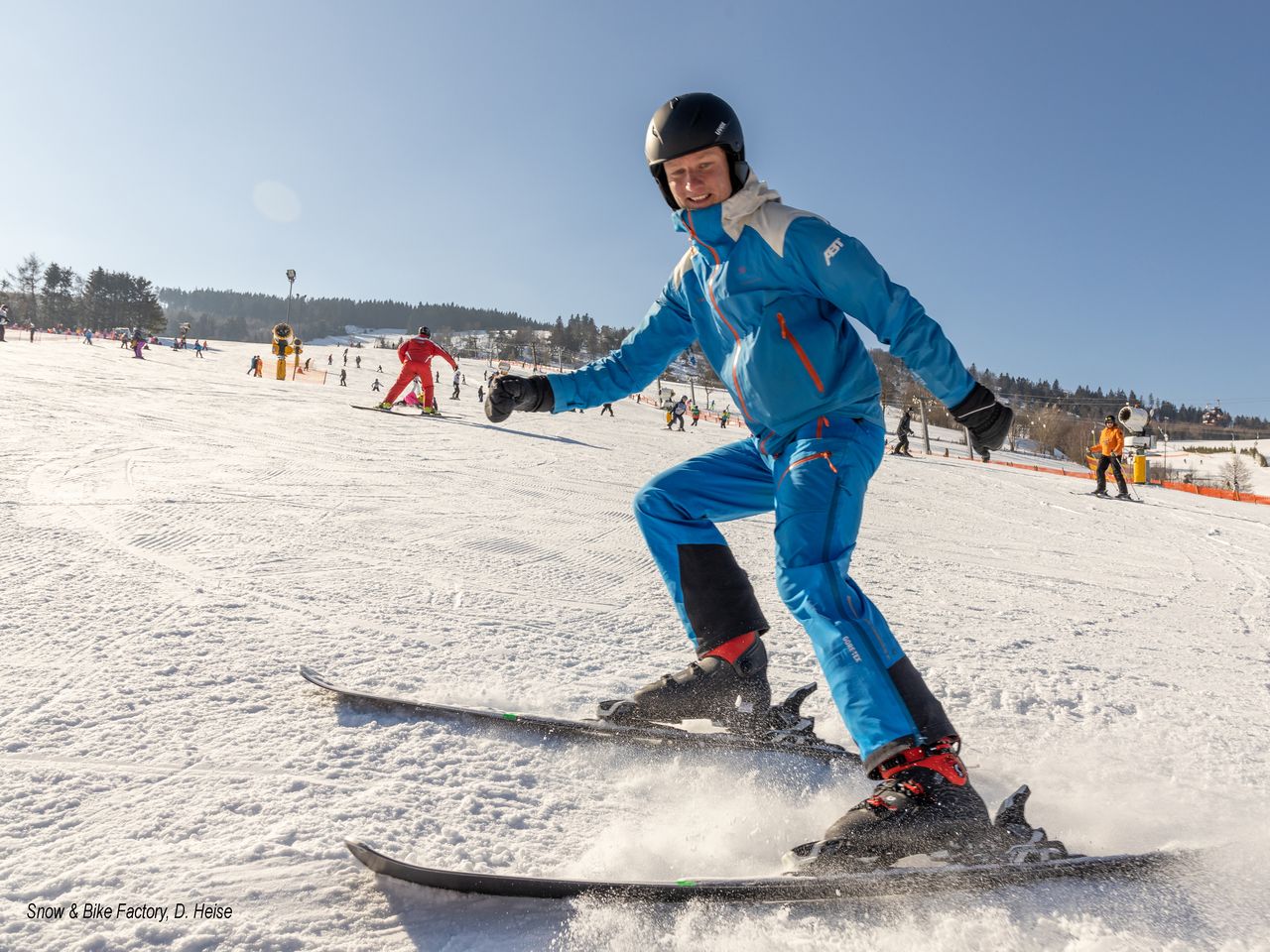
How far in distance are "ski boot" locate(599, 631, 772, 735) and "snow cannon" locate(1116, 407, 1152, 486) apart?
19.4m

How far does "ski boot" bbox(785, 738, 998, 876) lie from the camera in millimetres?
1543

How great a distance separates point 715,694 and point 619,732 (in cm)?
33

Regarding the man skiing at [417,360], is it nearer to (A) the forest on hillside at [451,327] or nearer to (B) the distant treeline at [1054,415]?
(A) the forest on hillside at [451,327]

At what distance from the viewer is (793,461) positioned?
194 centimetres

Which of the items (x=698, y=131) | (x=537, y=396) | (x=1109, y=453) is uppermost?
(x=698, y=131)

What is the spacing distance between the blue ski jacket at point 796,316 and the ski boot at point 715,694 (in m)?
0.68

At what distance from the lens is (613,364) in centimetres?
263

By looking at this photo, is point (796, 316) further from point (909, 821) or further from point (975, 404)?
point (909, 821)

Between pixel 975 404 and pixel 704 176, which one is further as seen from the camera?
pixel 704 176

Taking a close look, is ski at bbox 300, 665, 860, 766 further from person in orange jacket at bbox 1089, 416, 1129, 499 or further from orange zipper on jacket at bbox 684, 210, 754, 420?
person in orange jacket at bbox 1089, 416, 1129, 499

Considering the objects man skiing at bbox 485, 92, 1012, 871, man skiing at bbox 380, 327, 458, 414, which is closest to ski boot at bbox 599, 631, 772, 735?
man skiing at bbox 485, 92, 1012, 871

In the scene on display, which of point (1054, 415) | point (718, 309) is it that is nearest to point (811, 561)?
point (718, 309)

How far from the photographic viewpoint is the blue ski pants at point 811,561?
5.52 feet

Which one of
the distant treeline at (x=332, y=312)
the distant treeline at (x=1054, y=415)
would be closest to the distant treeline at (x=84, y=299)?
the distant treeline at (x=332, y=312)
